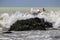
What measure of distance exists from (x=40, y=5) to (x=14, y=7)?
0.89ft

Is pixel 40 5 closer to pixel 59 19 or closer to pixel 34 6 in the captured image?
pixel 34 6

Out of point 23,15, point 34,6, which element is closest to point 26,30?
point 23,15

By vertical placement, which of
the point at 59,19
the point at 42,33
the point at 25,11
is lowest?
the point at 42,33

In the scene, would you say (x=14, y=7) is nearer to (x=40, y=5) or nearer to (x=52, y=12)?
(x=40, y=5)

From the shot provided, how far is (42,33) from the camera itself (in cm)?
108

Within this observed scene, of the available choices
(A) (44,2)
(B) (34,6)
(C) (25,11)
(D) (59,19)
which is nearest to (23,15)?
(C) (25,11)

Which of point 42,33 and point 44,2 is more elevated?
point 44,2

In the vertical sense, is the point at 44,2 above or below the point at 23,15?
above

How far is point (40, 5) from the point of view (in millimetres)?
1144

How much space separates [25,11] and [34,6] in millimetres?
109

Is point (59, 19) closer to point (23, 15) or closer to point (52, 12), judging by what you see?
point (52, 12)

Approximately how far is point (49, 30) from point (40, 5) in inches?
10.8

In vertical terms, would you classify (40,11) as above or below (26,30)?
above

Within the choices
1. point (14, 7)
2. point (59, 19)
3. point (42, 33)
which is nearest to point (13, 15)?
point (14, 7)
